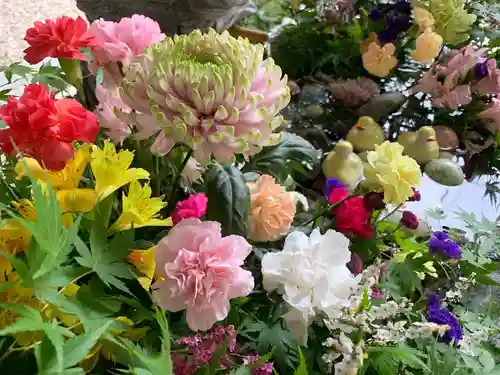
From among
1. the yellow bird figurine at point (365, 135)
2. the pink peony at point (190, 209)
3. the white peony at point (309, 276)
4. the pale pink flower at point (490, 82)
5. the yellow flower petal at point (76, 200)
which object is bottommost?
the yellow bird figurine at point (365, 135)

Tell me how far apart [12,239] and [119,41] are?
19 centimetres

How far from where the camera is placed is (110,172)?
42 centimetres

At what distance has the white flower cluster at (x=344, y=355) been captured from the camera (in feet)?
1.42

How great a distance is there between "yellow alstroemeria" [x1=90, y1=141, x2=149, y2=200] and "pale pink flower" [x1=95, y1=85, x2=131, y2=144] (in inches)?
2.8

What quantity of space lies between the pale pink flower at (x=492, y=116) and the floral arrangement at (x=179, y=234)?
0.55 meters

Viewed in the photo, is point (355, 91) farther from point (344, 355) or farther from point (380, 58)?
point (344, 355)

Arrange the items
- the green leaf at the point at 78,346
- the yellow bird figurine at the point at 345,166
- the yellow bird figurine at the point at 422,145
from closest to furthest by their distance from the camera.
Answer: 1. the green leaf at the point at 78,346
2. the yellow bird figurine at the point at 345,166
3. the yellow bird figurine at the point at 422,145

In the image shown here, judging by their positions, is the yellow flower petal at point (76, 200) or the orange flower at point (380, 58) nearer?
the yellow flower petal at point (76, 200)

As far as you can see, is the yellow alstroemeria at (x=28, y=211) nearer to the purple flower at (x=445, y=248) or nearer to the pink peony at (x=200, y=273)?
the pink peony at (x=200, y=273)

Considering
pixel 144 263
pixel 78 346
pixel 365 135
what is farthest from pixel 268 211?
pixel 365 135

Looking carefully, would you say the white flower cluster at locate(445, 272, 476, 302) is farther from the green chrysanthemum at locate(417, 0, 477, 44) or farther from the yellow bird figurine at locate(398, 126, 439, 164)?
the green chrysanthemum at locate(417, 0, 477, 44)

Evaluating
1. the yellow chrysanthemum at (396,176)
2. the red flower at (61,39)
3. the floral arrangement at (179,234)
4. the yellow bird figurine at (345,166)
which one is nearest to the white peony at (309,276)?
the floral arrangement at (179,234)

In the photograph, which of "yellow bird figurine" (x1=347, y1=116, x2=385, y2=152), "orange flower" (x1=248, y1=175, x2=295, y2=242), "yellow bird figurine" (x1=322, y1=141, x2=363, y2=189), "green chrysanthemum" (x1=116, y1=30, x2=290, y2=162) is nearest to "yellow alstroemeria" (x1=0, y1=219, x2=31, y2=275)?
"green chrysanthemum" (x1=116, y1=30, x2=290, y2=162)

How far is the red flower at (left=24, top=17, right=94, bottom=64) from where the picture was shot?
1.61 feet
